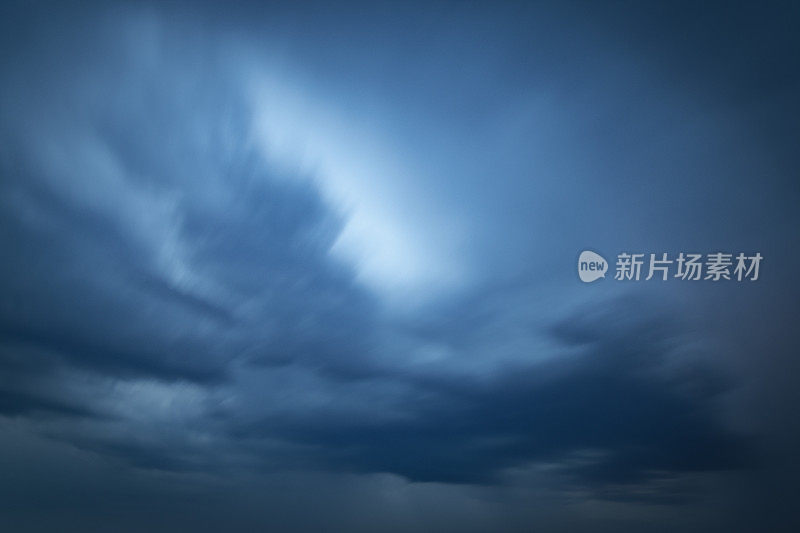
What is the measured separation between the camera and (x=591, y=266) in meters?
5.69

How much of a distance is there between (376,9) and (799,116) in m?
4.37

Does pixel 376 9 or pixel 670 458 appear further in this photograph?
pixel 670 458

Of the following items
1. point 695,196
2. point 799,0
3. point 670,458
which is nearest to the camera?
point 799,0

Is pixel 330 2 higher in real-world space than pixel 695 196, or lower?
higher

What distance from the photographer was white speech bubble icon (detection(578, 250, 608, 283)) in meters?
5.68

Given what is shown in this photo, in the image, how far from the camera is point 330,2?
544 cm

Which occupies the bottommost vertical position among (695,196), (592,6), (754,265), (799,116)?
(754,265)

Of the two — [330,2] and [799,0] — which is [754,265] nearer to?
[799,0]

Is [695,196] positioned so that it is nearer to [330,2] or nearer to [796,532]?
[796,532]

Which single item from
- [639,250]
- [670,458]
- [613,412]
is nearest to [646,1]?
[639,250]

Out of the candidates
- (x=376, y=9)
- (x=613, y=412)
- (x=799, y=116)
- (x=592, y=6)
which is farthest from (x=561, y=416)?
(x=376, y=9)

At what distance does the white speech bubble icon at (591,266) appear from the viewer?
223 inches

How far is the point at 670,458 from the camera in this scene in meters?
5.94

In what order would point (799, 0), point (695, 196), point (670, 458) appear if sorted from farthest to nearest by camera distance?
point (670, 458) → point (695, 196) → point (799, 0)
